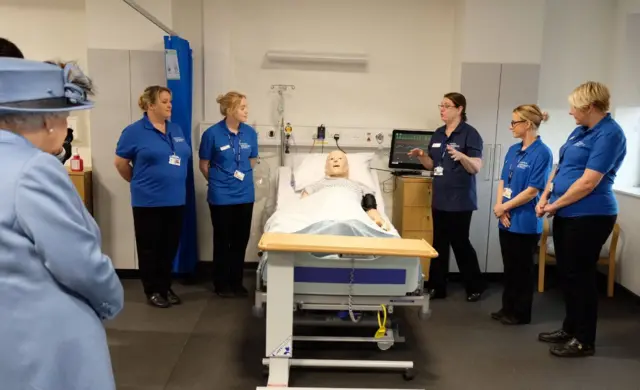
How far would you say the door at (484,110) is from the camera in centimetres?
429

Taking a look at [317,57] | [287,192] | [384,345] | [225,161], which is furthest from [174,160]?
[384,345]

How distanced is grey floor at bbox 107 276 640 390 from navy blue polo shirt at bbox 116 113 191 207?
0.82m

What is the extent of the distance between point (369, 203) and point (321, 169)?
0.70 meters

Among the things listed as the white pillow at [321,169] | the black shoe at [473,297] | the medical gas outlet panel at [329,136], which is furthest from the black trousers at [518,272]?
the medical gas outlet panel at [329,136]

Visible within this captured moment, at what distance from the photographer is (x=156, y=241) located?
3562 millimetres

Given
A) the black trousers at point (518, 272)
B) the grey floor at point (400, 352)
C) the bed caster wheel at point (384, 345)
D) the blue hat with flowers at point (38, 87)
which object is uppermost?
the blue hat with flowers at point (38, 87)

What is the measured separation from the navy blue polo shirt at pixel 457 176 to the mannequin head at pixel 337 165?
71 centimetres

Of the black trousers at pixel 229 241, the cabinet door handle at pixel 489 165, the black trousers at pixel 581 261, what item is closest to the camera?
the black trousers at pixel 581 261

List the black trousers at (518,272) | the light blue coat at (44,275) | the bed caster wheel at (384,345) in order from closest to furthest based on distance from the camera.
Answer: the light blue coat at (44,275), the bed caster wheel at (384,345), the black trousers at (518,272)

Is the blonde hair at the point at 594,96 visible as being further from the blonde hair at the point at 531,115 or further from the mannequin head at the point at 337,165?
the mannequin head at the point at 337,165

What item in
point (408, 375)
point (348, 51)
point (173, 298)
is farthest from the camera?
point (348, 51)

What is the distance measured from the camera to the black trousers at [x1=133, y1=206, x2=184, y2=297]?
3518 millimetres

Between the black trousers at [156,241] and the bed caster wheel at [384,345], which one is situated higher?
the black trousers at [156,241]

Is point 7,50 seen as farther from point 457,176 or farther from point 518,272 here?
point 518,272
